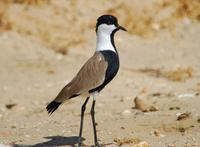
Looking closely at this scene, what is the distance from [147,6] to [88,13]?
4.23 ft

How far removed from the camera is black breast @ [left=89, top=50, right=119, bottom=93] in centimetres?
747

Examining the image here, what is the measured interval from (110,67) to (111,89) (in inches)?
152

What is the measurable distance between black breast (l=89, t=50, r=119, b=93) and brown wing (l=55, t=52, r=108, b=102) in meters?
0.04

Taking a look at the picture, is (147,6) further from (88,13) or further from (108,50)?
(108,50)

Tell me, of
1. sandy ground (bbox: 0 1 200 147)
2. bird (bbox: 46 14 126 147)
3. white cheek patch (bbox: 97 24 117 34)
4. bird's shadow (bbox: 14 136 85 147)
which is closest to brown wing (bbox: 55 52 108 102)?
bird (bbox: 46 14 126 147)

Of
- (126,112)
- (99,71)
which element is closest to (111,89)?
(126,112)

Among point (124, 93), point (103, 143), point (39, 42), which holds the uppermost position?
point (39, 42)

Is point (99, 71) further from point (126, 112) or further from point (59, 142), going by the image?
point (126, 112)

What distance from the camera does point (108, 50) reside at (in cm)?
763

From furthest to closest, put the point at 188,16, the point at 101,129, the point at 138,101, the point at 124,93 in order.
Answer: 1. the point at 188,16
2. the point at 124,93
3. the point at 138,101
4. the point at 101,129

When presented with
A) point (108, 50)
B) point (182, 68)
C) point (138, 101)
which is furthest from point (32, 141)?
point (182, 68)

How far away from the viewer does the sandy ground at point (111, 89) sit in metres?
8.11

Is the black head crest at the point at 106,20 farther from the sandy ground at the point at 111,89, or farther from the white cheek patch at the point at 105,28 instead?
the sandy ground at the point at 111,89

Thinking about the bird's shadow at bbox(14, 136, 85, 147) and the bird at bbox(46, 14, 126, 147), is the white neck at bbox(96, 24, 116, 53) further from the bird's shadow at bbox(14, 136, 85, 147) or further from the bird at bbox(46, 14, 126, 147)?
the bird's shadow at bbox(14, 136, 85, 147)
